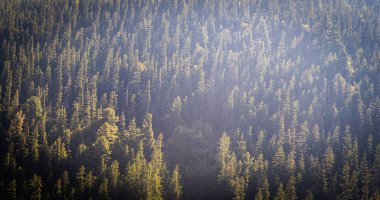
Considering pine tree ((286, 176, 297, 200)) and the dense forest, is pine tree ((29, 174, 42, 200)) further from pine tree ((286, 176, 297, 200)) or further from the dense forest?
pine tree ((286, 176, 297, 200))

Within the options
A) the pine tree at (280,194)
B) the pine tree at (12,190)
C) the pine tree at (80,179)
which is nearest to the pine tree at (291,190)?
the pine tree at (280,194)

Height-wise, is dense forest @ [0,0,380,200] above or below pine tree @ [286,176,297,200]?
above

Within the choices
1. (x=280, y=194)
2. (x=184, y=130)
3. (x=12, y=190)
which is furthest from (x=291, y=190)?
(x=12, y=190)

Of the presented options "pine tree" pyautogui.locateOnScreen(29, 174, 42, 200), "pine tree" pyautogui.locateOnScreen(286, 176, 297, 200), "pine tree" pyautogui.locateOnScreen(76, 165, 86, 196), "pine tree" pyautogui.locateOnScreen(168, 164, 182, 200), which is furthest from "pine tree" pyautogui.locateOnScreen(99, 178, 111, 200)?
"pine tree" pyautogui.locateOnScreen(286, 176, 297, 200)

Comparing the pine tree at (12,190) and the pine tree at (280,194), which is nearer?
the pine tree at (280,194)

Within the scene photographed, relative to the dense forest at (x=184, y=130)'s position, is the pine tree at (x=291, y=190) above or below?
below

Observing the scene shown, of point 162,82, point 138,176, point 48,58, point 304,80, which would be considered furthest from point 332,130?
point 48,58

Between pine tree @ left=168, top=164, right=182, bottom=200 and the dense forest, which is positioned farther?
the dense forest

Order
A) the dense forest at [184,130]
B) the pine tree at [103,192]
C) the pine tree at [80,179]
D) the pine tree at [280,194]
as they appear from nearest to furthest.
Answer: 1. the pine tree at [103,192]
2. the pine tree at [280,194]
3. the pine tree at [80,179]
4. the dense forest at [184,130]

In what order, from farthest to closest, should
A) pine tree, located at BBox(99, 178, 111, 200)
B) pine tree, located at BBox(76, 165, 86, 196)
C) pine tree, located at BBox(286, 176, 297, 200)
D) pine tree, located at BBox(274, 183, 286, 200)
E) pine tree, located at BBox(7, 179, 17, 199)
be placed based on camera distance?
pine tree, located at BBox(286, 176, 297, 200) < pine tree, located at BBox(76, 165, 86, 196) < pine tree, located at BBox(7, 179, 17, 199) < pine tree, located at BBox(274, 183, 286, 200) < pine tree, located at BBox(99, 178, 111, 200)

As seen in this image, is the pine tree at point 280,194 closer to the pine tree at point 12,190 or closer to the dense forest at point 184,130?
the dense forest at point 184,130

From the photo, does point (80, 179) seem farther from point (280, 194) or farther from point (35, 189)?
point (280, 194)

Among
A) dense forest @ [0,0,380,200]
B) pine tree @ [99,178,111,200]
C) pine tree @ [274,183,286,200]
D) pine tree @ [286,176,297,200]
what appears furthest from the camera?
dense forest @ [0,0,380,200]

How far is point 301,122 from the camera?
164 m
